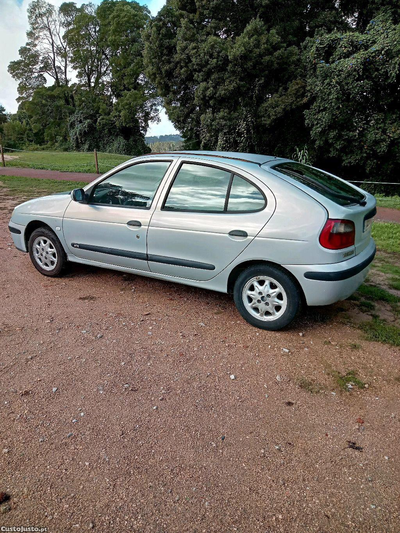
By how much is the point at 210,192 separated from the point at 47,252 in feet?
7.87

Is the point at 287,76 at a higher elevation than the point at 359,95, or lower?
higher

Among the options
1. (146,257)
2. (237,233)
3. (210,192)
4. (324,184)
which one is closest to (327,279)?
(237,233)

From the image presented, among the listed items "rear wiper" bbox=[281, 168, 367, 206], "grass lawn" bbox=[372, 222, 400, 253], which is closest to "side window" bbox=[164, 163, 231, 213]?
"rear wiper" bbox=[281, 168, 367, 206]

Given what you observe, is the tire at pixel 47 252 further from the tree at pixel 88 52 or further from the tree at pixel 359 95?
the tree at pixel 88 52

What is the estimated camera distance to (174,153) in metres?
4.38

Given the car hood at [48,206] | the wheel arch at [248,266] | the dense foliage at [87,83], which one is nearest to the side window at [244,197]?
the wheel arch at [248,266]

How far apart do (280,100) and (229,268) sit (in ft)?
59.9

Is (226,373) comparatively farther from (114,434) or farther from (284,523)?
(284,523)

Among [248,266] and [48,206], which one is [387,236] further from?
[48,206]

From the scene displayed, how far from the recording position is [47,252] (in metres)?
5.05

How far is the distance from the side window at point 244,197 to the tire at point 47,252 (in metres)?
2.38

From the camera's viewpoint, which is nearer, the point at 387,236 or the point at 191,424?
the point at 191,424

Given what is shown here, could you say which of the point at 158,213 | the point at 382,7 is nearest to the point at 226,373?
the point at 158,213

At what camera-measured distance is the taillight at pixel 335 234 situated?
133 inches
